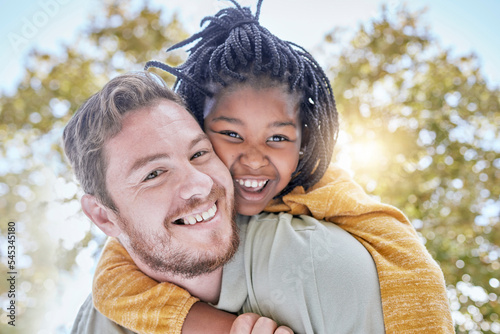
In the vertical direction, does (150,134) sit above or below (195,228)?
above

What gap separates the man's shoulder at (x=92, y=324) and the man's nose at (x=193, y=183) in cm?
66

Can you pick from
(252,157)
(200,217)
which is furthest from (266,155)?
(200,217)

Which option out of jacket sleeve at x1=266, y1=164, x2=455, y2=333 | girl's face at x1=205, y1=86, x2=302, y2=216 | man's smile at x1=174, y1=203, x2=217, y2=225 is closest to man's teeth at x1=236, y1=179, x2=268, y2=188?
girl's face at x1=205, y1=86, x2=302, y2=216

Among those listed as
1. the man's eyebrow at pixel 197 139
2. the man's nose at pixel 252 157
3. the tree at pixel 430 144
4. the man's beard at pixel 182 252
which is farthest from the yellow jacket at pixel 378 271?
the tree at pixel 430 144

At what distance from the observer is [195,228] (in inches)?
59.8

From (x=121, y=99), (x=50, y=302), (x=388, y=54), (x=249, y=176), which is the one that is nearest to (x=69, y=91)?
(x=50, y=302)

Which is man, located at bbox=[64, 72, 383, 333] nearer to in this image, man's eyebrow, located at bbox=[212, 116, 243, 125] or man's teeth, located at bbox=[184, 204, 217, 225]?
man's teeth, located at bbox=[184, 204, 217, 225]

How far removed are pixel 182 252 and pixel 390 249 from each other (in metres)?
0.74

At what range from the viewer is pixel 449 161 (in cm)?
312

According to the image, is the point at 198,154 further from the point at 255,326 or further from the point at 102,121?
the point at 255,326

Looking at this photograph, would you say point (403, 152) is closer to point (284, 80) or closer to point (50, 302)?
point (284, 80)

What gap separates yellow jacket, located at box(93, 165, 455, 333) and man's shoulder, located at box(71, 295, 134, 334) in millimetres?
114

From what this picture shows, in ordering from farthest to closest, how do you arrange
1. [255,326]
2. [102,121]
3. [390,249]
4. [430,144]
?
[430,144]
[102,121]
[390,249]
[255,326]

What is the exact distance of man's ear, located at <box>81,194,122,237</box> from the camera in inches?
65.9
